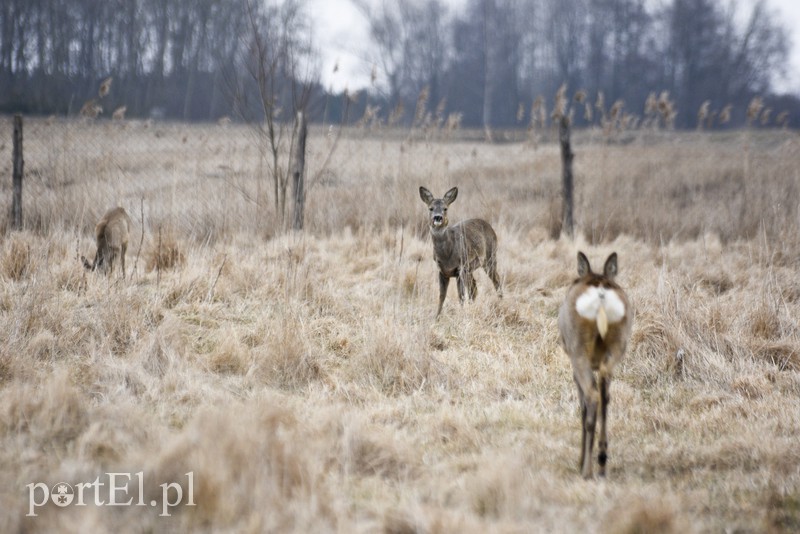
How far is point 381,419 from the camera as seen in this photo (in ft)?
12.5

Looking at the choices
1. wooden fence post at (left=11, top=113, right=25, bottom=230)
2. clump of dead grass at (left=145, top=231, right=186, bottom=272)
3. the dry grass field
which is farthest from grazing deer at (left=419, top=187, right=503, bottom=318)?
wooden fence post at (left=11, top=113, right=25, bottom=230)

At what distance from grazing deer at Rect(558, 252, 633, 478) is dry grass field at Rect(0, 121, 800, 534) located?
26cm

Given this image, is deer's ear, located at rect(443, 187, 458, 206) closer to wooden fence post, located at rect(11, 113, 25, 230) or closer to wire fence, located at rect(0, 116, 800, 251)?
wire fence, located at rect(0, 116, 800, 251)

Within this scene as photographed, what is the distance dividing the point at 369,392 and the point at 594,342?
167 centimetres

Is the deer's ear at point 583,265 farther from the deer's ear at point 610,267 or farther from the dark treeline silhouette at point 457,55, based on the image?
the dark treeline silhouette at point 457,55

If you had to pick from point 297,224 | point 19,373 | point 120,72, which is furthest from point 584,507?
point 120,72

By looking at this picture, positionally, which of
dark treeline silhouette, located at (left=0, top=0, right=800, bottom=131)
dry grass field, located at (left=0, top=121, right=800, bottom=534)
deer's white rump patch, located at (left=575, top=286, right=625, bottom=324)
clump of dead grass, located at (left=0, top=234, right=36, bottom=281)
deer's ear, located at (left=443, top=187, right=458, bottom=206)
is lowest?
dry grass field, located at (left=0, top=121, right=800, bottom=534)

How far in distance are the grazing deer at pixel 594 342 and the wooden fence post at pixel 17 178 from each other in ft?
26.7

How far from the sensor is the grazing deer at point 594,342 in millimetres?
3043

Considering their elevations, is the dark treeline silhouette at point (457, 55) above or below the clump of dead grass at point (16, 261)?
above

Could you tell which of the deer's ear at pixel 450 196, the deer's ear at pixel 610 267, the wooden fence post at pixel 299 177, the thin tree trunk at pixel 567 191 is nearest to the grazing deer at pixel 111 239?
the wooden fence post at pixel 299 177

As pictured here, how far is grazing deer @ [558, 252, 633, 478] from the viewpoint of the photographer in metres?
3.04

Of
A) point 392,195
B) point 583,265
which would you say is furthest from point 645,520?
point 392,195

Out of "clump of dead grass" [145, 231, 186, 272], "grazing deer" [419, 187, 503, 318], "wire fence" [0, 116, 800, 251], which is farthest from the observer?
"wire fence" [0, 116, 800, 251]
